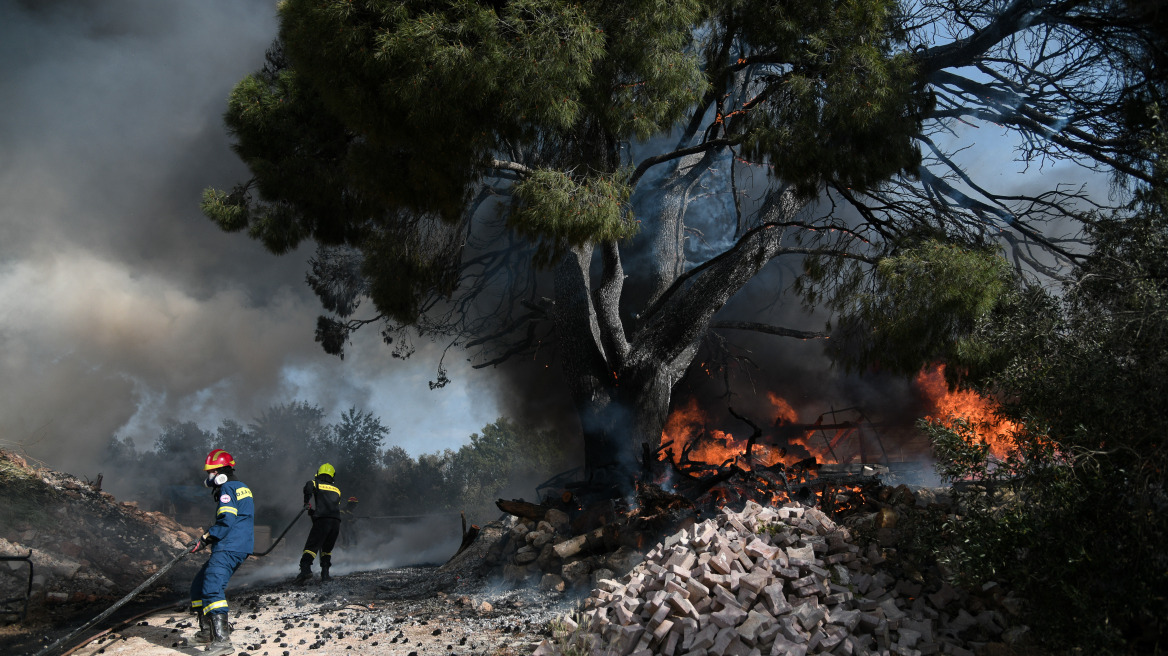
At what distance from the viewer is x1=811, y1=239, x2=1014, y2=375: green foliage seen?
5.62m

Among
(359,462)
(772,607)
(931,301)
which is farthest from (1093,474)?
(359,462)

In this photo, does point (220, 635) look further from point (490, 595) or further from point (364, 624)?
point (490, 595)

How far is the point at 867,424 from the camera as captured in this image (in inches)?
486

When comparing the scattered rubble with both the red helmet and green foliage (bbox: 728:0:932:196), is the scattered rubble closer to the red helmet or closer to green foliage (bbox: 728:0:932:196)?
the red helmet

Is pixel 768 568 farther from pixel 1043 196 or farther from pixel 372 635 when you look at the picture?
pixel 1043 196

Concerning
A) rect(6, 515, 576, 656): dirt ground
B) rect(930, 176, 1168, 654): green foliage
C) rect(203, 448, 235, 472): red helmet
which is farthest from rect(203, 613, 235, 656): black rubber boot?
rect(930, 176, 1168, 654): green foliage

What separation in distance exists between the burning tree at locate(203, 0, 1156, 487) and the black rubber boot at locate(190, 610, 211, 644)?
4.16 meters

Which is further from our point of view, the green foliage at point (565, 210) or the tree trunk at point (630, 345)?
the tree trunk at point (630, 345)

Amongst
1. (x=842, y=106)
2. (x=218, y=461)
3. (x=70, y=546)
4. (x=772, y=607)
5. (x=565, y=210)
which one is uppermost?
(x=842, y=106)

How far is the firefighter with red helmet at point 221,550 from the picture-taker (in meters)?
5.12

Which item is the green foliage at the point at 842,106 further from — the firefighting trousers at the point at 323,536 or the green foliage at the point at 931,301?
the firefighting trousers at the point at 323,536

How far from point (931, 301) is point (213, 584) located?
6.68 m

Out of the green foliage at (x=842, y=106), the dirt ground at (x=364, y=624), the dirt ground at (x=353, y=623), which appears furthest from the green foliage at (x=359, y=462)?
the green foliage at (x=842, y=106)

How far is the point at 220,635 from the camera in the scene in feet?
16.7
